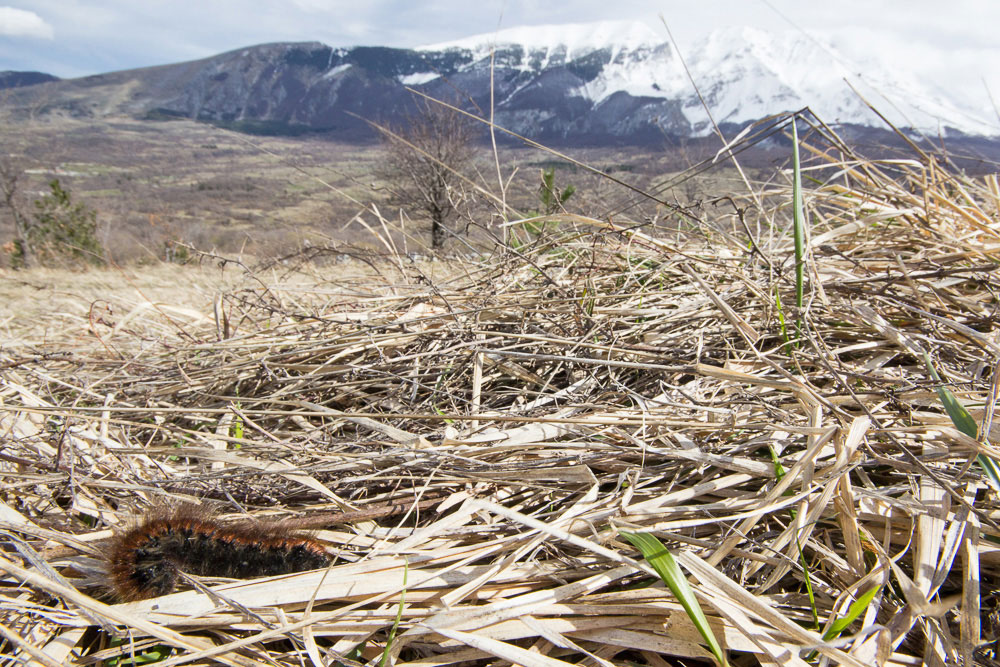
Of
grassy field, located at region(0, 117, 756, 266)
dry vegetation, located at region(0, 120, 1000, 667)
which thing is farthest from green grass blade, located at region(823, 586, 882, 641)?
grassy field, located at region(0, 117, 756, 266)

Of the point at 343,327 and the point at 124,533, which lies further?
the point at 343,327

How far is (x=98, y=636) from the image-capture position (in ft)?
2.48

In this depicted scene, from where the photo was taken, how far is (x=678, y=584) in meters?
0.62

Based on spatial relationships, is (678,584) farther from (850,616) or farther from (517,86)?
(517,86)

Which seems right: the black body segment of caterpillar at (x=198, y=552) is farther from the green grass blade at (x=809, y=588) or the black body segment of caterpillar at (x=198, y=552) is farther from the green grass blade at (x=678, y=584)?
the green grass blade at (x=809, y=588)

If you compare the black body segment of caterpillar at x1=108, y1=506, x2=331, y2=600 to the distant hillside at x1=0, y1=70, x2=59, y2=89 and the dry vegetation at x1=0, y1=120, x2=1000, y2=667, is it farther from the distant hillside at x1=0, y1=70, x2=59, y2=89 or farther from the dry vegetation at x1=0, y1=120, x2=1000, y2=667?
the distant hillside at x1=0, y1=70, x2=59, y2=89

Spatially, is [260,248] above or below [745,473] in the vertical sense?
above

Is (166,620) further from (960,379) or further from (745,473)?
(960,379)

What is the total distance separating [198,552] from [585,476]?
615 mm

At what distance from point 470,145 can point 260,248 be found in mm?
19675

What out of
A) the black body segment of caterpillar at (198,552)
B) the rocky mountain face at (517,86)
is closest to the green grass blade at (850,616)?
the black body segment of caterpillar at (198,552)

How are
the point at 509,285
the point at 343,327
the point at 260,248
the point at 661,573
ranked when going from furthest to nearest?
the point at 260,248 → the point at 509,285 → the point at 343,327 → the point at 661,573

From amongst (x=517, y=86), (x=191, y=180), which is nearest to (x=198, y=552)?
(x=191, y=180)

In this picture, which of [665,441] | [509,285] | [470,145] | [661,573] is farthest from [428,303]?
[470,145]
